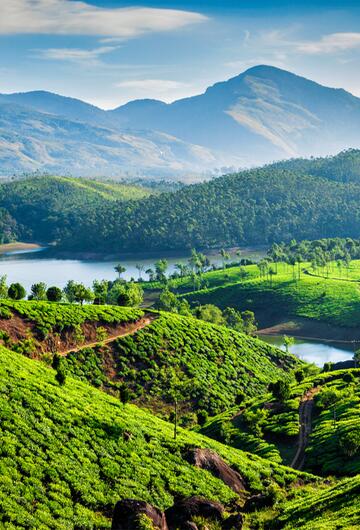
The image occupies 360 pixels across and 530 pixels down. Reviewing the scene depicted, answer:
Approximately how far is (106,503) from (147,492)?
→ 17.3ft

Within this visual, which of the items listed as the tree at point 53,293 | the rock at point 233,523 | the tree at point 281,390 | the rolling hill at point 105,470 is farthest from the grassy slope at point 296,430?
the tree at point 53,293

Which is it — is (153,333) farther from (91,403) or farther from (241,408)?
(91,403)

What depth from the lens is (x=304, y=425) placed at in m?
93.6

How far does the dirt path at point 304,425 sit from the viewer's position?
84400 mm

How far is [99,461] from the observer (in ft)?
204

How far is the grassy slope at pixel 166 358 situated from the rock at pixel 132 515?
143 ft

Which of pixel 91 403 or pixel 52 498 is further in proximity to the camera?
pixel 91 403

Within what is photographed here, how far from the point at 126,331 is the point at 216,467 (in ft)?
167

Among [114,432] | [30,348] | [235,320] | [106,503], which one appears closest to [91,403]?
[114,432]

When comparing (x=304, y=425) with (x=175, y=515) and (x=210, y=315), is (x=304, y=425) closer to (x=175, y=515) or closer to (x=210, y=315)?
(x=175, y=515)

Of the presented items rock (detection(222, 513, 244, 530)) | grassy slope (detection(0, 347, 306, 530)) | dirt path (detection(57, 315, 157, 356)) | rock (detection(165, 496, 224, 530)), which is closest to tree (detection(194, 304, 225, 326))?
dirt path (detection(57, 315, 157, 356))

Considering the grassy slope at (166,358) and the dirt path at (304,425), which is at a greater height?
the grassy slope at (166,358)

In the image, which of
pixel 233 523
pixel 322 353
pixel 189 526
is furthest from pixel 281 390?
pixel 322 353

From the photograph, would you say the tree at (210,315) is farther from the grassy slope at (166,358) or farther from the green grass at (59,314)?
the green grass at (59,314)
